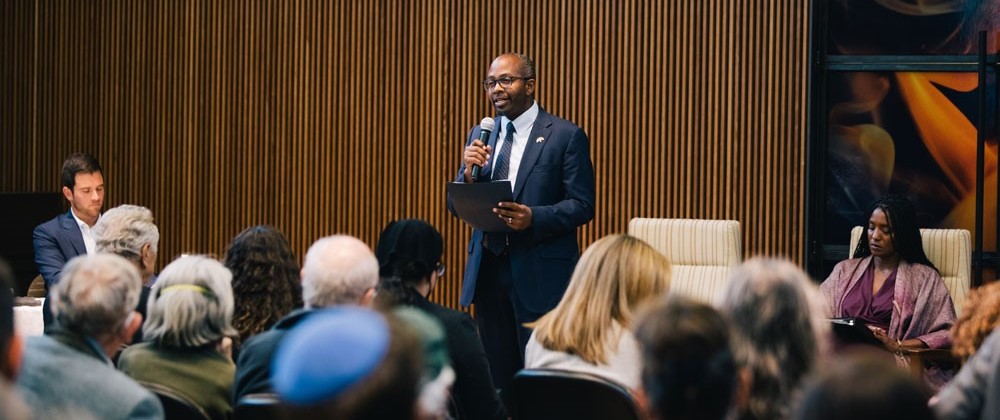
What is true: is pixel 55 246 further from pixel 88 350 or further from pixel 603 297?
pixel 603 297

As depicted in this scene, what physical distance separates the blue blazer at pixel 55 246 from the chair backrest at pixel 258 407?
3.45 metres

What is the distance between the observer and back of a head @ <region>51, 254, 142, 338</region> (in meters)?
2.94

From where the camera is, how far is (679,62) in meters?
7.20

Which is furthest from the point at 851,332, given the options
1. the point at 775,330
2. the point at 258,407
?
the point at 258,407

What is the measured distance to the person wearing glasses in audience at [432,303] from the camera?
354 cm

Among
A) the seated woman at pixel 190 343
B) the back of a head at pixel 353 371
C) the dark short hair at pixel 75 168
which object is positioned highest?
the dark short hair at pixel 75 168

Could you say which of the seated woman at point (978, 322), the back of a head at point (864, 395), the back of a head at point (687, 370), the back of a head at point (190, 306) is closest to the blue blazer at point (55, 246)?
the back of a head at point (190, 306)

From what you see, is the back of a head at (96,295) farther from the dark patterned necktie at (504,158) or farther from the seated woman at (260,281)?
the dark patterned necktie at (504,158)

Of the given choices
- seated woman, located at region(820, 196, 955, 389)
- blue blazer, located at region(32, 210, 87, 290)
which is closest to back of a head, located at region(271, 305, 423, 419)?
seated woman, located at region(820, 196, 955, 389)

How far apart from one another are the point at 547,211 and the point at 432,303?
162 cm

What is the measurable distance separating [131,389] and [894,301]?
3.99 metres

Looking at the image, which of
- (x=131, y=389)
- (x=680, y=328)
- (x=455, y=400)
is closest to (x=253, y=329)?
(x=455, y=400)

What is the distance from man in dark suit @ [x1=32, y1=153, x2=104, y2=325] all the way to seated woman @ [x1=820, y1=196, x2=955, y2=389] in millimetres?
3574

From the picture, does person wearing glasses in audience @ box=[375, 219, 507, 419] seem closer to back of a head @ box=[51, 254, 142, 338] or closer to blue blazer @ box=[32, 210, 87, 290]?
back of a head @ box=[51, 254, 142, 338]
